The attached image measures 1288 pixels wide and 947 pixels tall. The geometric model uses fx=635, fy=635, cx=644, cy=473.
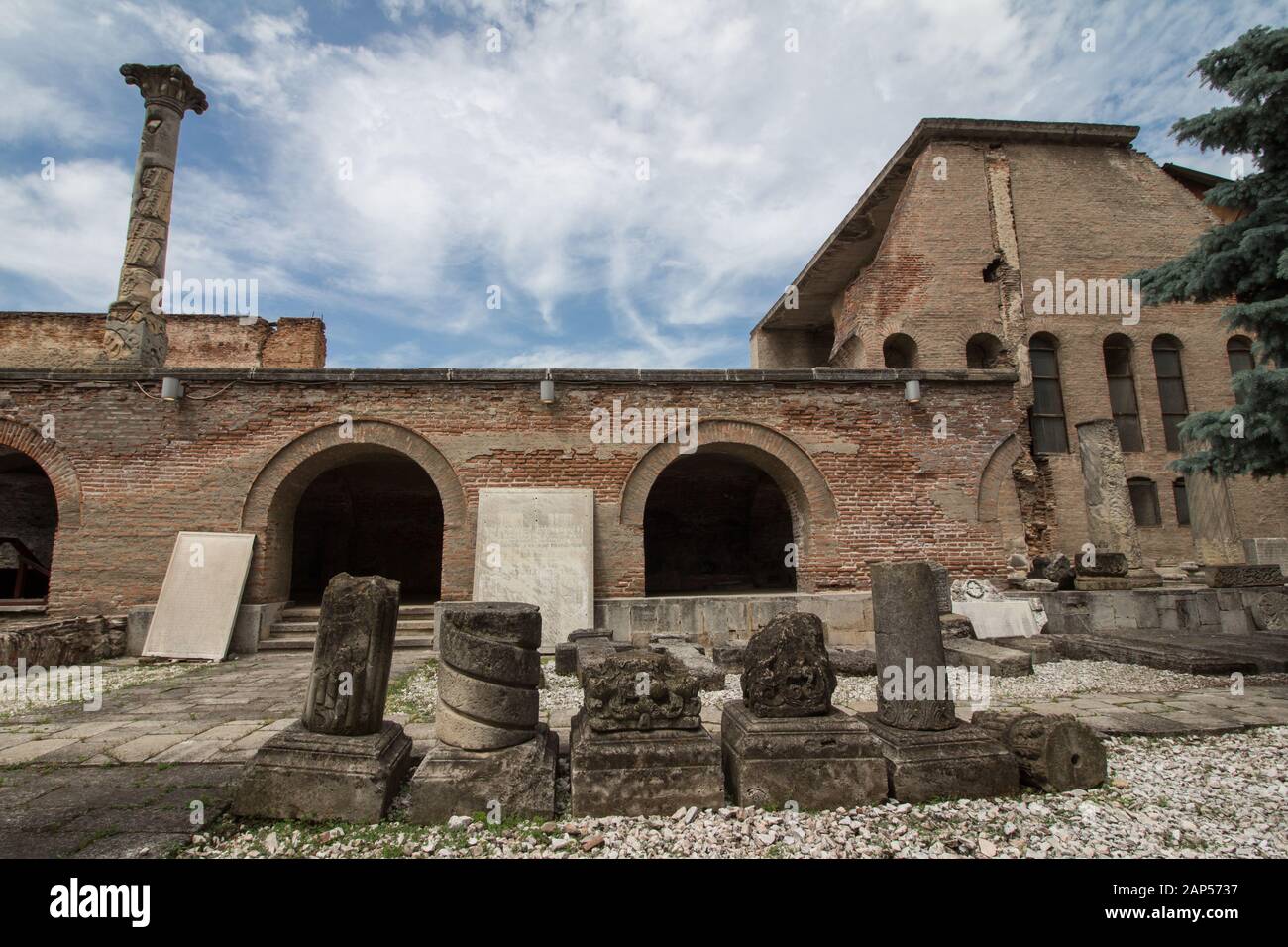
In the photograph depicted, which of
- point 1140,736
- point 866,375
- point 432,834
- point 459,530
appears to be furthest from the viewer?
point 866,375

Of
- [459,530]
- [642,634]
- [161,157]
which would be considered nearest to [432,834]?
[642,634]

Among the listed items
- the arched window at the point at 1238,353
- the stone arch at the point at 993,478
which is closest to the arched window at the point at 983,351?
the stone arch at the point at 993,478

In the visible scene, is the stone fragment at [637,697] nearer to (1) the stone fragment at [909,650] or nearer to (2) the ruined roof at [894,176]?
(1) the stone fragment at [909,650]

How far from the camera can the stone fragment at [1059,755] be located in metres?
3.65

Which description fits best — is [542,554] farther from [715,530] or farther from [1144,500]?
[1144,500]

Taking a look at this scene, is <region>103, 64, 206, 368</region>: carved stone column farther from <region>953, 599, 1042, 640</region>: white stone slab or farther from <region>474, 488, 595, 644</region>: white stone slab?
<region>953, 599, 1042, 640</region>: white stone slab

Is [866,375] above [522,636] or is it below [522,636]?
above

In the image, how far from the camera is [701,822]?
3.30 meters

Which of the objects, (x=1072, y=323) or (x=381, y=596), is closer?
(x=381, y=596)

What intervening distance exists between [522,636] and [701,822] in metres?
1.42

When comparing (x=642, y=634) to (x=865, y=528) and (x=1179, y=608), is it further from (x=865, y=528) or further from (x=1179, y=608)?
(x=1179, y=608)

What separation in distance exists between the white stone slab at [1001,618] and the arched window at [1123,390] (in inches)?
311

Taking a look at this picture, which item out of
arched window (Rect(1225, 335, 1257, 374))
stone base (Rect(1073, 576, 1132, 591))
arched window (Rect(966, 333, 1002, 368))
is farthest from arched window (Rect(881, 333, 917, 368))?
arched window (Rect(1225, 335, 1257, 374))

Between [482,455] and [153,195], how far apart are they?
8.96 meters
